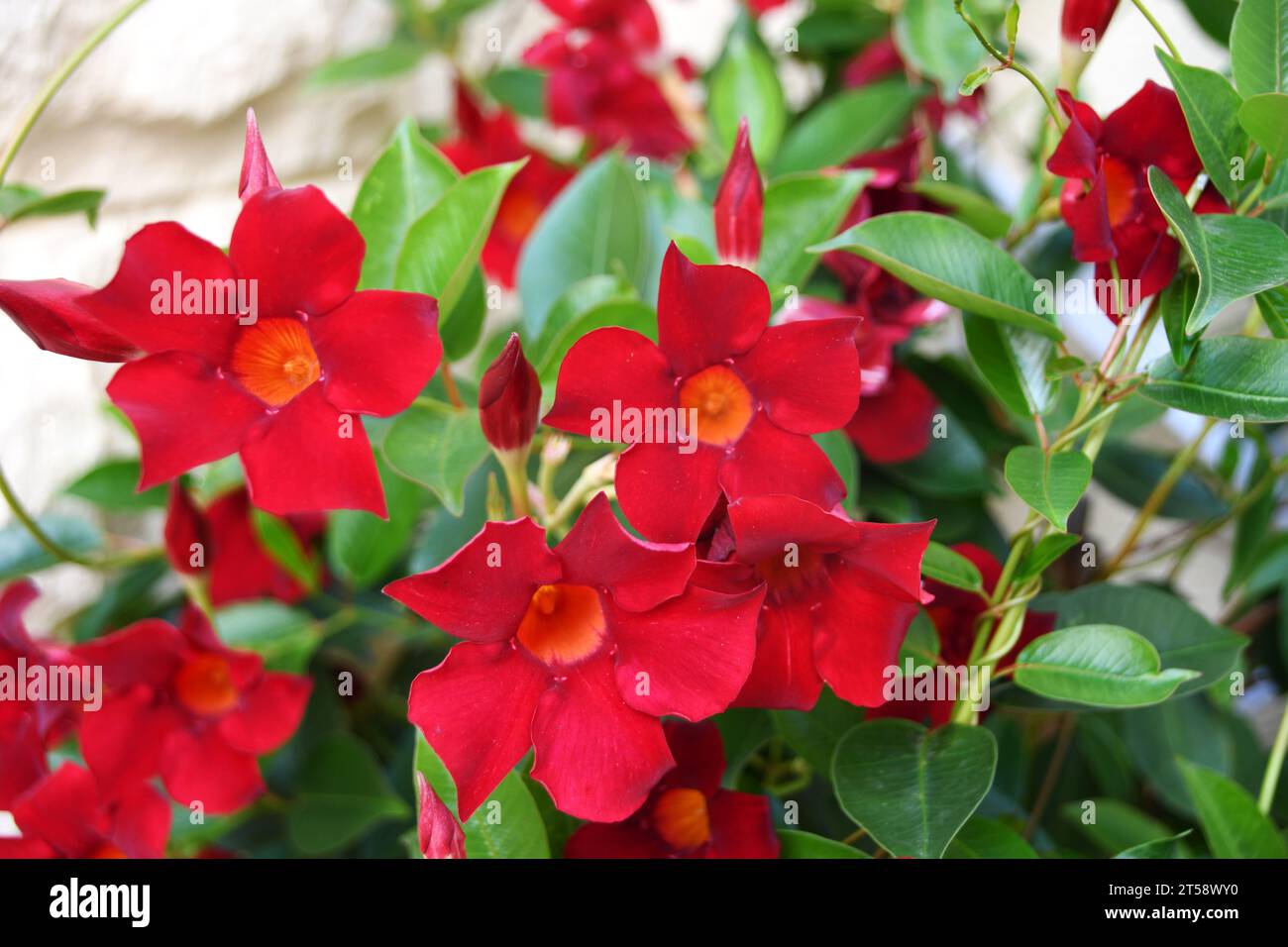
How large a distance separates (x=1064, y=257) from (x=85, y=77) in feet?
2.90

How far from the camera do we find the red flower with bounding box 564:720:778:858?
19.5 inches

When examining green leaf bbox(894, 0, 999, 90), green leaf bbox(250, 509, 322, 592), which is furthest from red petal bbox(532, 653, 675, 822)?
green leaf bbox(894, 0, 999, 90)

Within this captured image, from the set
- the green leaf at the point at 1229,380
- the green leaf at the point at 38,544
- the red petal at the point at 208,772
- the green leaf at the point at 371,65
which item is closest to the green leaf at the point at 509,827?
the red petal at the point at 208,772

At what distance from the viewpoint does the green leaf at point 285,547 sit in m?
0.83

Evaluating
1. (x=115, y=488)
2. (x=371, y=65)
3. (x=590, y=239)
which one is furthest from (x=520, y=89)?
(x=115, y=488)

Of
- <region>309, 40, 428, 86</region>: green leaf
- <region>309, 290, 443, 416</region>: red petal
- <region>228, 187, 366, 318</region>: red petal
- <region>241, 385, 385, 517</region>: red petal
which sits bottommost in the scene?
<region>241, 385, 385, 517</region>: red petal

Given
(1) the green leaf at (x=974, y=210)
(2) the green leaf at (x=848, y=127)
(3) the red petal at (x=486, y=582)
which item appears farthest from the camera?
(2) the green leaf at (x=848, y=127)

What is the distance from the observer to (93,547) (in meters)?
0.86

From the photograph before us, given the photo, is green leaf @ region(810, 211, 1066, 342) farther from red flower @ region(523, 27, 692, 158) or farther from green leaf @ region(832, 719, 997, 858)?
red flower @ region(523, 27, 692, 158)

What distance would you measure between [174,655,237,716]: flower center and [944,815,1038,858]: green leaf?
0.44m

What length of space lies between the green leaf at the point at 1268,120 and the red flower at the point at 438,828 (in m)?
0.44

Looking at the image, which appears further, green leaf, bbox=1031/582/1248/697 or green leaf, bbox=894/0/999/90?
green leaf, bbox=894/0/999/90

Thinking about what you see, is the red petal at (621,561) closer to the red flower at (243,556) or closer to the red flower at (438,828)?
the red flower at (438,828)
